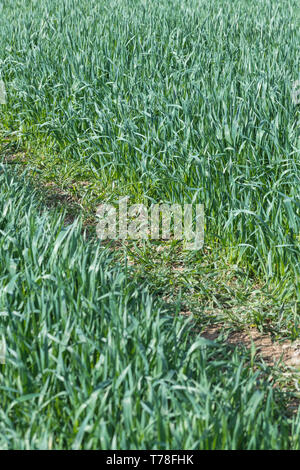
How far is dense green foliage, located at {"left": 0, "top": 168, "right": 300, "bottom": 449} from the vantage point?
1.67m

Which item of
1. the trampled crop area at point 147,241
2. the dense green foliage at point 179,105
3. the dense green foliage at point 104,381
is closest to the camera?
the dense green foliage at point 104,381

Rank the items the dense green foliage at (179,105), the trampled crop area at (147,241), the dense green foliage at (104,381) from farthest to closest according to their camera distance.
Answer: the dense green foliage at (179,105), the trampled crop area at (147,241), the dense green foliage at (104,381)

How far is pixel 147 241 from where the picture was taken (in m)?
3.45

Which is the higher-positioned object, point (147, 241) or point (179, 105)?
point (179, 105)

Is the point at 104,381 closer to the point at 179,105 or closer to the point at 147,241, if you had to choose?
the point at 147,241

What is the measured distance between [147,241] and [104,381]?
1.69 m

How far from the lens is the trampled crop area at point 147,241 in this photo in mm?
1781

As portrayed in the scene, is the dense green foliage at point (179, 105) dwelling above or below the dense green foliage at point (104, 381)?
above

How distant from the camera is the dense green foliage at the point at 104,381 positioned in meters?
1.67

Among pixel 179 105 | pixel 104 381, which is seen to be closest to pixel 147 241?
pixel 179 105

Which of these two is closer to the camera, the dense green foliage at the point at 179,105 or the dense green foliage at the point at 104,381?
the dense green foliage at the point at 104,381

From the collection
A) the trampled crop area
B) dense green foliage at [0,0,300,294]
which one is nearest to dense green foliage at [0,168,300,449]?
the trampled crop area

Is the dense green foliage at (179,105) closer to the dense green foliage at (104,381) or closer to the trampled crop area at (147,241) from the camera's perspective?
the trampled crop area at (147,241)

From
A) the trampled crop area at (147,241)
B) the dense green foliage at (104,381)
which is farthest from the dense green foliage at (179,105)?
the dense green foliage at (104,381)
